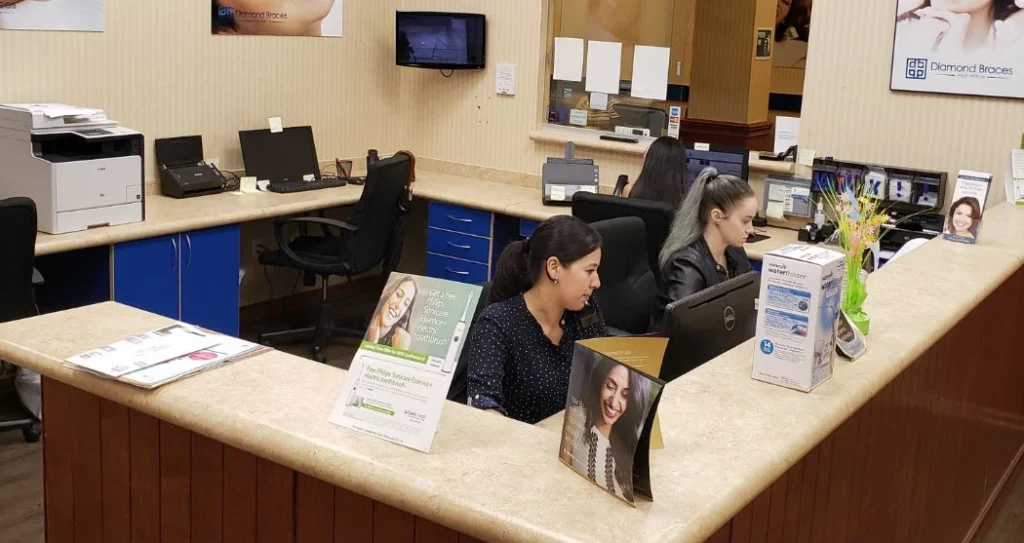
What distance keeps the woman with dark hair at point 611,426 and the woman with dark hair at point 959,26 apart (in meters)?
3.85

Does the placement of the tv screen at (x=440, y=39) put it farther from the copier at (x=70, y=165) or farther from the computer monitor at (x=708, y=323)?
the computer monitor at (x=708, y=323)

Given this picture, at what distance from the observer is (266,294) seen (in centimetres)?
628

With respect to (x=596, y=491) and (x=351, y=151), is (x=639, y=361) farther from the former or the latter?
(x=351, y=151)

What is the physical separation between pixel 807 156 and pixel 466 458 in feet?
13.0

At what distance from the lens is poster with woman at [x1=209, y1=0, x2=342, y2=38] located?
571 centimetres

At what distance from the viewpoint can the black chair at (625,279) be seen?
13.3ft

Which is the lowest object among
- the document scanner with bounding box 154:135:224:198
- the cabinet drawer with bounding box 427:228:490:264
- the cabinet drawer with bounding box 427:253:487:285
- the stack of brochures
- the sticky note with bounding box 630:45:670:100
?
the cabinet drawer with bounding box 427:253:487:285

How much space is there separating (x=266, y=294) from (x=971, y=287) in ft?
13.3

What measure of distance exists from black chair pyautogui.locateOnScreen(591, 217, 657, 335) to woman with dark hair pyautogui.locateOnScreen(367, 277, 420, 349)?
2101mm

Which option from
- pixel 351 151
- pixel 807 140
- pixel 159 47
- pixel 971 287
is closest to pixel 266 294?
pixel 351 151

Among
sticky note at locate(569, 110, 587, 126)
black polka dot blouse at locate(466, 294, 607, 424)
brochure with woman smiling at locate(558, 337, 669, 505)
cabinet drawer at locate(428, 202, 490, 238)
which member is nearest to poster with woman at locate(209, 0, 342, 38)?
cabinet drawer at locate(428, 202, 490, 238)

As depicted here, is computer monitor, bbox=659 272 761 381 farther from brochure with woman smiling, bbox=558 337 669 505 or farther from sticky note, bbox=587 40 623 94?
sticky note, bbox=587 40 623 94

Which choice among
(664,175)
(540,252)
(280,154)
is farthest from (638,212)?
(280,154)

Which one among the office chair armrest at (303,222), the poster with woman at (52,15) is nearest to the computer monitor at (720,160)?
the office chair armrest at (303,222)
